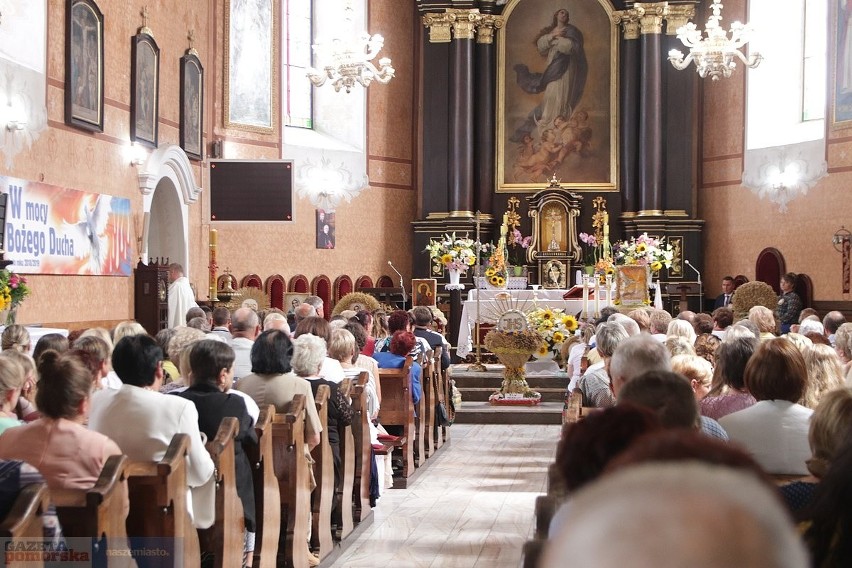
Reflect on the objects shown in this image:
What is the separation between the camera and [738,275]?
17109 millimetres

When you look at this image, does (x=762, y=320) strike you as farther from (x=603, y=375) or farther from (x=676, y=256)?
(x=676, y=256)

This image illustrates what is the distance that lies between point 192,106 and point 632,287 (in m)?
6.03

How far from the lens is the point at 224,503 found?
13.5 feet

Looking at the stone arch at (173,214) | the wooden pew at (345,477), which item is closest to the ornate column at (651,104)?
the stone arch at (173,214)

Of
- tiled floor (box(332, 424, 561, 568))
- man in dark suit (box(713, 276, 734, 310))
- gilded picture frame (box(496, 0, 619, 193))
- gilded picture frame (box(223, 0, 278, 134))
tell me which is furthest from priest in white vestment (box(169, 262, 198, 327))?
man in dark suit (box(713, 276, 734, 310))

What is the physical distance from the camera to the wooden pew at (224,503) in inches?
158

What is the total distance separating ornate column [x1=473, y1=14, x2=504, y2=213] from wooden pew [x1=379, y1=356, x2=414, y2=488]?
10221 millimetres

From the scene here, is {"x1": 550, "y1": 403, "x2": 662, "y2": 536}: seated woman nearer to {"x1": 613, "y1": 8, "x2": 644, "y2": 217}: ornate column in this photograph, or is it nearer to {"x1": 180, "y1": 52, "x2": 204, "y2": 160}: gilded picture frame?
{"x1": 180, "y1": 52, "x2": 204, "y2": 160}: gilded picture frame

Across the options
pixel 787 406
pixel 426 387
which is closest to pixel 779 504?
pixel 787 406

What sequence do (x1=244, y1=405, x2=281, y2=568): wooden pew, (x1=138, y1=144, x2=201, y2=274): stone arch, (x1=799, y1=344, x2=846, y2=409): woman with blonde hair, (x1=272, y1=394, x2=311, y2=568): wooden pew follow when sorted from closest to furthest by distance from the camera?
1. (x1=244, y1=405, x2=281, y2=568): wooden pew
2. (x1=272, y1=394, x2=311, y2=568): wooden pew
3. (x1=799, y1=344, x2=846, y2=409): woman with blonde hair
4. (x1=138, y1=144, x2=201, y2=274): stone arch

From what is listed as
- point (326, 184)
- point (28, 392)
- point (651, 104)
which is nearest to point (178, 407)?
point (28, 392)

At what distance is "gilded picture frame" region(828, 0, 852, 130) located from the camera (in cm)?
1531

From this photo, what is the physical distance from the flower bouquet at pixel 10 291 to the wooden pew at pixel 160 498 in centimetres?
486

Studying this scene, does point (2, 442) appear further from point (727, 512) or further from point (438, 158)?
point (438, 158)
